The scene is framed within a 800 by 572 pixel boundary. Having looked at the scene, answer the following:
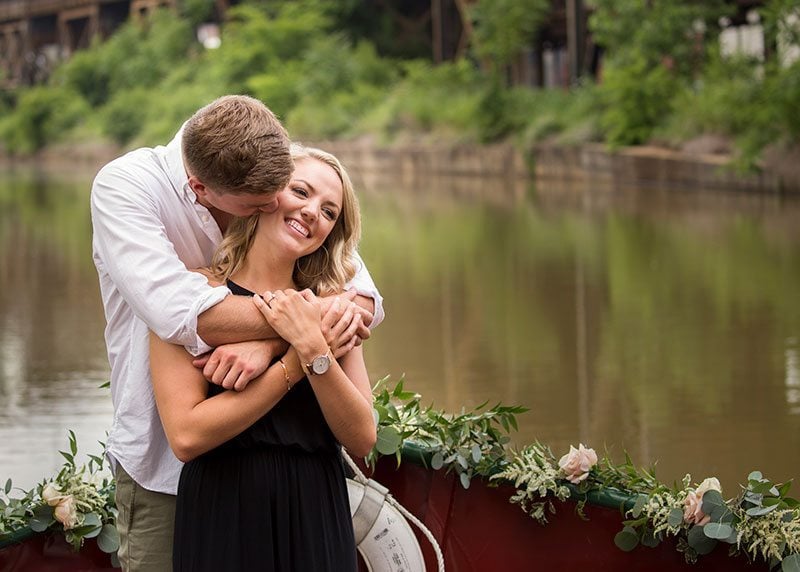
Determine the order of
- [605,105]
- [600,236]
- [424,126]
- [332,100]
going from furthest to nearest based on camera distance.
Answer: [332,100]
[424,126]
[605,105]
[600,236]

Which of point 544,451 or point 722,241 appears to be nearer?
point 544,451

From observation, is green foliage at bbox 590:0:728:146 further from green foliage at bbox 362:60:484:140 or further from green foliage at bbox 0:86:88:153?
green foliage at bbox 0:86:88:153

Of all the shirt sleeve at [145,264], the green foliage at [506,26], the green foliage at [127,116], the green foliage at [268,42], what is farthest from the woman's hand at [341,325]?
the green foliage at [127,116]

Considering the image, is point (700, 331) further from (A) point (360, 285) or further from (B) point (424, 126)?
(B) point (424, 126)

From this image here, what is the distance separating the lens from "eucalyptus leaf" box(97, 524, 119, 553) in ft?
12.9

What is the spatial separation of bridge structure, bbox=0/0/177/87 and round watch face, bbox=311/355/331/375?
56.4 m

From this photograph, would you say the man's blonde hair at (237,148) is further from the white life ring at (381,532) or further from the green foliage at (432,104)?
the green foliage at (432,104)

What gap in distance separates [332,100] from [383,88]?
1.28 meters

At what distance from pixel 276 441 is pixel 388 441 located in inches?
36.4

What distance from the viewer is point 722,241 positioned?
1510cm

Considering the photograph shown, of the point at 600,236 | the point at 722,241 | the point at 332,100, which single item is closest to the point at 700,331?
the point at 722,241

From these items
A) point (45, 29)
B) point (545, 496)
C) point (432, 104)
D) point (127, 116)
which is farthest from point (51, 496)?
point (45, 29)

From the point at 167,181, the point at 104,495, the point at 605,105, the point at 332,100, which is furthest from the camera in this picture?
the point at 332,100

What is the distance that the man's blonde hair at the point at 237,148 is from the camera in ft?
9.52
